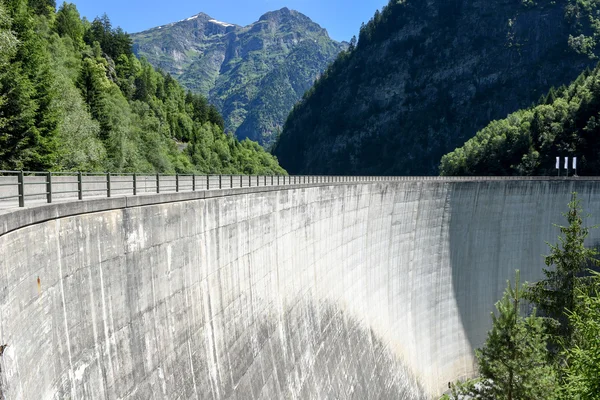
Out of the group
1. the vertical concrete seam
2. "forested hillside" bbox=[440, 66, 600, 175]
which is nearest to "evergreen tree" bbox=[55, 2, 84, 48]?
"forested hillside" bbox=[440, 66, 600, 175]

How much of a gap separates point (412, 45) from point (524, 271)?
163310 mm

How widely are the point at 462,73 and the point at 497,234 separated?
139m

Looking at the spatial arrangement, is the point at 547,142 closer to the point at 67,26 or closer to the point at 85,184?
the point at 67,26

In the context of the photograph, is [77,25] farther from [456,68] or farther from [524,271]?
[456,68]

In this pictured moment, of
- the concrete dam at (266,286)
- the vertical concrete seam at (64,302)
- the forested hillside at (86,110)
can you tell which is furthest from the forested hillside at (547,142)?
the vertical concrete seam at (64,302)

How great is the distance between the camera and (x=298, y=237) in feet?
80.6

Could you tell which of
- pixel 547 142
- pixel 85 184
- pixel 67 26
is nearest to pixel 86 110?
pixel 67 26

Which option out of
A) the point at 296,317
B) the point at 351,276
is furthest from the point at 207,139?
the point at 296,317

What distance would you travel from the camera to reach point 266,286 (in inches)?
802

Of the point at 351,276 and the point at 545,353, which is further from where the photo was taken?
the point at 351,276

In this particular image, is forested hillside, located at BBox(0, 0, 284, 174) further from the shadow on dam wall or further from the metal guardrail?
the shadow on dam wall

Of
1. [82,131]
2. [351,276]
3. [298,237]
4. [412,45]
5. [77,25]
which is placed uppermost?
[412,45]

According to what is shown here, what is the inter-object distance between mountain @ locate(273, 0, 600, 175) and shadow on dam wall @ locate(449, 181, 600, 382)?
4481 inches

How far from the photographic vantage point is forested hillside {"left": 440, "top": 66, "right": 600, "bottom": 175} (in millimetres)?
74938
